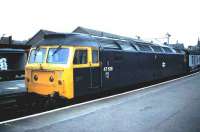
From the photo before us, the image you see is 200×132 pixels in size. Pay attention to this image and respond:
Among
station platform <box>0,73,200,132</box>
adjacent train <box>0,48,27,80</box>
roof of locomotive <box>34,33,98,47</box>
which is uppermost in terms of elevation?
roof of locomotive <box>34,33,98,47</box>

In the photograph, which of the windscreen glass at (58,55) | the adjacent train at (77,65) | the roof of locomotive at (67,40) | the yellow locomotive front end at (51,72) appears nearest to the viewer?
the yellow locomotive front end at (51,72)

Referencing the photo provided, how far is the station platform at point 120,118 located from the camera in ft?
24.6

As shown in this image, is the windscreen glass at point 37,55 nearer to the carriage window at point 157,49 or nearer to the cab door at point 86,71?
the cab door at point 86,71

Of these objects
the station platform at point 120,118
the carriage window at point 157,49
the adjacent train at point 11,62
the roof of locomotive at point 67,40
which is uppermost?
the roof of locomotive at point 67,40

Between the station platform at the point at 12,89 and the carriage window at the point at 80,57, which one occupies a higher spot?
the carriage window at the point at 80,57

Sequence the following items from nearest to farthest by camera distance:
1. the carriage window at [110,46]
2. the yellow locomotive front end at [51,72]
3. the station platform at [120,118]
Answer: the station platform at [120,118]
the yellow locomotive front end at [51,72]
the carriage window at [110,46]

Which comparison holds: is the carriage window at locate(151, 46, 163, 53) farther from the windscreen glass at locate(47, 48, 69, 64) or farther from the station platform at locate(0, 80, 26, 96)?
the windscreen glass at locate(47, 48, 69, 64)

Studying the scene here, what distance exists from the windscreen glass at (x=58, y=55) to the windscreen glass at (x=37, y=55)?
37 cm

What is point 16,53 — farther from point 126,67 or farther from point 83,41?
point 83,41

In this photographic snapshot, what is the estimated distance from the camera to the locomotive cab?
403 inches

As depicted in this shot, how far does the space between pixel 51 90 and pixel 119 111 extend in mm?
2590

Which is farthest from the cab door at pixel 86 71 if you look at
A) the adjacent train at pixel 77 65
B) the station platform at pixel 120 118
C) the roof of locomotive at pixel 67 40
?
the station platform at pixel 120 118

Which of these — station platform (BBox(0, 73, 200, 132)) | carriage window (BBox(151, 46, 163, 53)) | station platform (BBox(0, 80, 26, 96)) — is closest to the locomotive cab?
station platform (BBox(0, 73, 200, 132))

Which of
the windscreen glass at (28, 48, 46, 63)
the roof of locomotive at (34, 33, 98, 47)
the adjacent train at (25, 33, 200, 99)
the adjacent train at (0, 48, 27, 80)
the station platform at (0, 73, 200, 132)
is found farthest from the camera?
the adjacent train at (0, 48, 27, 80)
